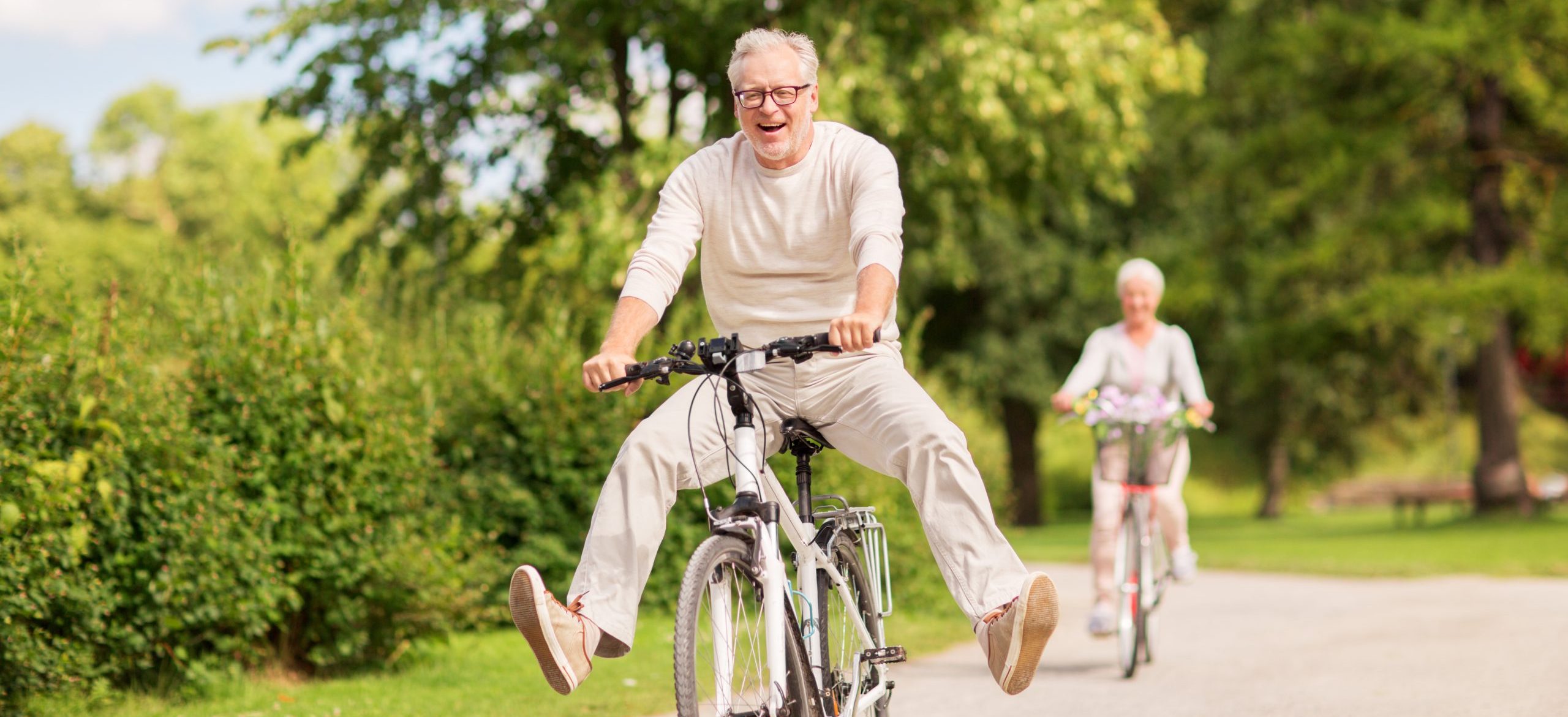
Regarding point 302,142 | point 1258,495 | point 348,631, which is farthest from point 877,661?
point 1258,495

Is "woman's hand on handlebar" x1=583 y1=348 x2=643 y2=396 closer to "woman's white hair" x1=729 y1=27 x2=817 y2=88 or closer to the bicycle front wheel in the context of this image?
the bicycle front wheel

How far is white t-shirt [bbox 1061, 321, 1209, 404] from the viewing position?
8.06m

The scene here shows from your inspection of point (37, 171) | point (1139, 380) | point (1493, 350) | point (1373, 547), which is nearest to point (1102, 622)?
point (1139, 380)

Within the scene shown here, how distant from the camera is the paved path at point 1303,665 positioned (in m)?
6.44

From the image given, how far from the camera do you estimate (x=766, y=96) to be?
408cm

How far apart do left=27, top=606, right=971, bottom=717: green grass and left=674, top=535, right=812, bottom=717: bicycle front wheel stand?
273cm

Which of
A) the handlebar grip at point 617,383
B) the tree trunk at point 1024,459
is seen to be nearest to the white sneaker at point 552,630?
the handlebar grip at point 617,383

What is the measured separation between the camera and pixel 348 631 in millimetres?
7102

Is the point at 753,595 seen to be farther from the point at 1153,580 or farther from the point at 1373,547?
the point at 1373,547

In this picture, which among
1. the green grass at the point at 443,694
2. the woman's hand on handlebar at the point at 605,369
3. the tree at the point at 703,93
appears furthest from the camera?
the tree at the point at 703,93

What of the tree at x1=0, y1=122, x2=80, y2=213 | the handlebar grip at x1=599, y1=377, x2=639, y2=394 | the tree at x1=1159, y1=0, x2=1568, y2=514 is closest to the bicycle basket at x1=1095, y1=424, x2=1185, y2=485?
the handlebar grip at x1=599, y1=377, x2=639, y2=394

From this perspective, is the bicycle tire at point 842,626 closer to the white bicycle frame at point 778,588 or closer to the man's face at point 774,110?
Answer: the white bicycle frame at point 778,588

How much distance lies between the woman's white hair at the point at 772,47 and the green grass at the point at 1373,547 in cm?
998

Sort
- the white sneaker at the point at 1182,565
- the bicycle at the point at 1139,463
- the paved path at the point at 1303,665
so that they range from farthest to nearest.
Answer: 1. the white sneaker at the point at 1182,565
2. the bicycle at the point at 1139,463
3. the paved path at the point at 1303,665
